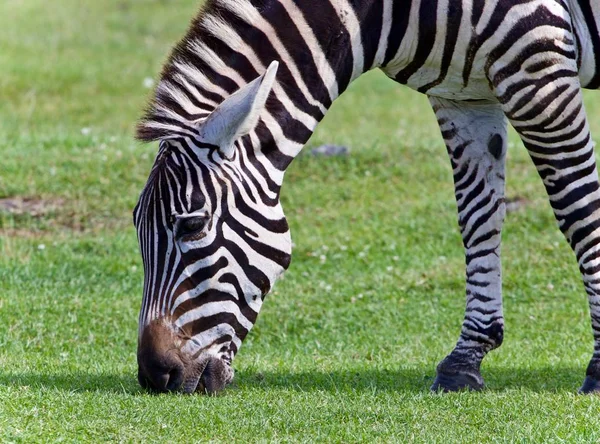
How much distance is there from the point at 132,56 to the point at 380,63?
16.6 metres

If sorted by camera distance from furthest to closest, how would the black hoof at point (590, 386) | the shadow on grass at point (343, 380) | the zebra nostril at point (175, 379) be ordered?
the black hoof at point (590, 386)
the shadow on grass at point (343, 380)
the zebra nostril at point (175, 379)

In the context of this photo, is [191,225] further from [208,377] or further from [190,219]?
[208,377]

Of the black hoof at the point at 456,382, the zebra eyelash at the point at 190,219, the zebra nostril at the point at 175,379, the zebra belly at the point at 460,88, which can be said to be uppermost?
the zebra belly at the point at 460,88

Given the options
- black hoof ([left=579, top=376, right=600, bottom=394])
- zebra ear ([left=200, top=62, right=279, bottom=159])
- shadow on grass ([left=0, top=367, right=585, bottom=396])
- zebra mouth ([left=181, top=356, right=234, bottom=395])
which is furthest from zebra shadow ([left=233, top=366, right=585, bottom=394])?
zebra ear ([left=200, top=62, right=279, bottom=159])

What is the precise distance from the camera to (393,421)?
17.2 ft

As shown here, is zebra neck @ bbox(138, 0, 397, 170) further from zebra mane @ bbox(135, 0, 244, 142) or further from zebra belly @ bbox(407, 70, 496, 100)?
zebra belly @ bbox(407, 70, 496, 100)

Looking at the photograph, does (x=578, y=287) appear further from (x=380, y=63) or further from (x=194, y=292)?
(x=194, y=292)

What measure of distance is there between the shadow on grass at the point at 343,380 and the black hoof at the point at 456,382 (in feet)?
0.29

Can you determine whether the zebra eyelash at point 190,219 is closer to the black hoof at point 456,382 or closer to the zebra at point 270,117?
the zebra at point 270,117

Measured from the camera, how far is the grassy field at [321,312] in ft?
17.1

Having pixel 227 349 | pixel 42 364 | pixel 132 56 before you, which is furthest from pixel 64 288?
pixel 132 56

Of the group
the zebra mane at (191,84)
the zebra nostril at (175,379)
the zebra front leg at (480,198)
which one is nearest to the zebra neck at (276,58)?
the zebra mane at (191,84)

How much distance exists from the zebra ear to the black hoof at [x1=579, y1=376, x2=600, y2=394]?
267 centimetres

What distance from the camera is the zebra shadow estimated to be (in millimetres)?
6258
